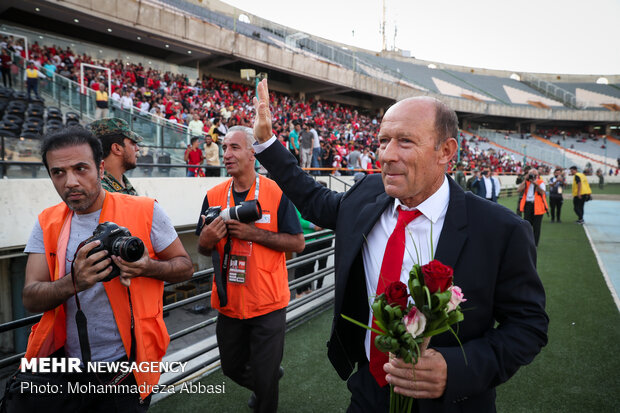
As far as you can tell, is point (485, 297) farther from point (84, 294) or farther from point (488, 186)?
point (488, 186)

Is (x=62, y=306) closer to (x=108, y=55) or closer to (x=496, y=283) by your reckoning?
(x=496, y=283)

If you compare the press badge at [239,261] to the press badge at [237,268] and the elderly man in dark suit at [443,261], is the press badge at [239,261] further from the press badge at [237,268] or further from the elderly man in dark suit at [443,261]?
the elderly man in dark suit at [443,261]

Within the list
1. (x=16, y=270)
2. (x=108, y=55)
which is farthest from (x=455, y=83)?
(x=16, y=270)

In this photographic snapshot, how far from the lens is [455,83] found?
173ft

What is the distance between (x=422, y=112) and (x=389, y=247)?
0.52 metres

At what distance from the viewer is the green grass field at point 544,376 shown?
3.14 meters

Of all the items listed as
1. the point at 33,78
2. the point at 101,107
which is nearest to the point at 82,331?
the point at 101,107

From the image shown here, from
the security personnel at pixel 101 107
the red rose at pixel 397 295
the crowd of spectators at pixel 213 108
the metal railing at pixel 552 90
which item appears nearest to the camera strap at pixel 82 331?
the red rose at pixel 397 295

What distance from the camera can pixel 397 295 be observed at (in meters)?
1.11

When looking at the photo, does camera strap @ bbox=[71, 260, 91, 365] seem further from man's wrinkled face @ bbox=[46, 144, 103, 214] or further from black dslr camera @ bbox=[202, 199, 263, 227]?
black dslr camera @ bbox=[202, 199, 263, 227]

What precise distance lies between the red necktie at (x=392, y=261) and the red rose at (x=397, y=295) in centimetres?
30

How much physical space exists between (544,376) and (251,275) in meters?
2.97

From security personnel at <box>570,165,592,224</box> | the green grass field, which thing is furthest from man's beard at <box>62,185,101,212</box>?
security personnel at <box>570,165,592,224</box>

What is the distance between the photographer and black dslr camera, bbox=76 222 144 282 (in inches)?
62.8
